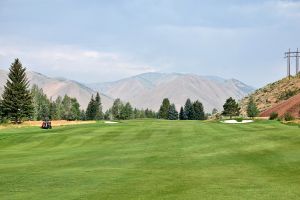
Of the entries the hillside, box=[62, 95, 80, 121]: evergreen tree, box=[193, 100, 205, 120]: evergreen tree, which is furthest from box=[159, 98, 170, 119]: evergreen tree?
the hillside

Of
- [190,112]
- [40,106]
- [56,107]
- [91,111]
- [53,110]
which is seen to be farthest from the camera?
[190,112]

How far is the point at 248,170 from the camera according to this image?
58.3ft

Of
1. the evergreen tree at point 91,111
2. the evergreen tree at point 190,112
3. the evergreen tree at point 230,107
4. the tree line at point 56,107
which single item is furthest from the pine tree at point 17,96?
the evergreen tree at point 190,112

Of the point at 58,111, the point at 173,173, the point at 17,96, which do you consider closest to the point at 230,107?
the point at 17,96

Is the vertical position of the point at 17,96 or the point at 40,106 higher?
the point at 40,106

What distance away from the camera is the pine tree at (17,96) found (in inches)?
3460

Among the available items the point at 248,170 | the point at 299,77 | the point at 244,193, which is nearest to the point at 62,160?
the point at 248,170

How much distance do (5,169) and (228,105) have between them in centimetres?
10272

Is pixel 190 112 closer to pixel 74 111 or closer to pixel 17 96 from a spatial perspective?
pixel 74 111

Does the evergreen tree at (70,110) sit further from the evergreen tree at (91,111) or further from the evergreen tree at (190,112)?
the evergreen tree at (190,112)

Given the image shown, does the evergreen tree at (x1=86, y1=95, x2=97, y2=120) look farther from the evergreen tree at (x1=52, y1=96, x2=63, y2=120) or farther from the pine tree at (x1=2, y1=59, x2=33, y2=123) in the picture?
the pine tree at (x1=2, y1=59, x2=33, y2=123)

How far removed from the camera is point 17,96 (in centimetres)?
8906

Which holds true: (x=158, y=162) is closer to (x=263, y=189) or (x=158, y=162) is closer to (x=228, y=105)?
(x=263, y=189)

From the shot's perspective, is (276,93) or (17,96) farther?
(276,93)
